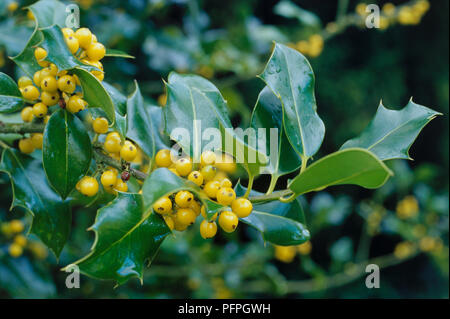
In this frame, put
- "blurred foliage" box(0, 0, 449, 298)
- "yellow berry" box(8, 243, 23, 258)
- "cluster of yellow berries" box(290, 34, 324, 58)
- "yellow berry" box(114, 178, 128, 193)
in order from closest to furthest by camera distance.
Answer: "yellow berry" box(114, 178, 128, 193) → "yellow berry" box(8, 243, 23, 258) → "blurred foliage" box(0, 0, 449, 298) → "cluster of yellow berries" box(290, 34, 324, 58)

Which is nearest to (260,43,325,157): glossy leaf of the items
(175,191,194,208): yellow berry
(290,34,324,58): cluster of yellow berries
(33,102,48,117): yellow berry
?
(175,191,194,208): yellow berry

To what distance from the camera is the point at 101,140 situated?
0.97 m

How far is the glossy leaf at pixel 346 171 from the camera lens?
589mm

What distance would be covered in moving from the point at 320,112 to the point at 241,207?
318 centimetres

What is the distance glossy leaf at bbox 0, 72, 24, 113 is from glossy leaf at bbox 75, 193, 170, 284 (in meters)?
0.39

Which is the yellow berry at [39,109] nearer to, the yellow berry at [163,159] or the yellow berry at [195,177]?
the yellow berry at [163,159]

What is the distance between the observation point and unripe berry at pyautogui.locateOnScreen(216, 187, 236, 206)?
2.37ft

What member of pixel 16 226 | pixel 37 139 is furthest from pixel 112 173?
pixel 16 226

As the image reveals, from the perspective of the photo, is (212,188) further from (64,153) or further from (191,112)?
(64,153)

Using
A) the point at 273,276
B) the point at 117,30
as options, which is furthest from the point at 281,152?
the point at 273,276

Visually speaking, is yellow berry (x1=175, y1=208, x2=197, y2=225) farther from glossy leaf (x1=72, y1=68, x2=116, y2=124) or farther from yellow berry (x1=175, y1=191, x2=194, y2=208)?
glossy leaf (x1=72, y1=68, x2=116, y2=124)

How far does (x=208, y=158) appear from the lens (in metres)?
0.77

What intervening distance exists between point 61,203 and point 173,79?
419 mm

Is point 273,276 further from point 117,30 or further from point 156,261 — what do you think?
point 117,30
